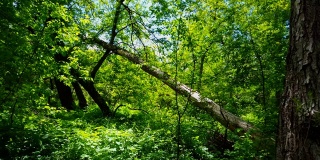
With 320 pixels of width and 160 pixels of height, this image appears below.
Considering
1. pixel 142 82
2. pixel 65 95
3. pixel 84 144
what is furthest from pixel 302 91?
pixel 65 95

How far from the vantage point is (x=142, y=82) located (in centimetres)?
992

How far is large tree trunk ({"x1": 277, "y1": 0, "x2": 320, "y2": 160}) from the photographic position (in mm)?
2361

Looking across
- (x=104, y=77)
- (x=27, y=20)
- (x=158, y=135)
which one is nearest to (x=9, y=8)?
(x=27, y=20)

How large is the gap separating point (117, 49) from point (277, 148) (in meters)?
8.19

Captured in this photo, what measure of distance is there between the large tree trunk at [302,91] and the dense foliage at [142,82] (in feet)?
4.28

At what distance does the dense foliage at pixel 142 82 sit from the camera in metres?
4.48

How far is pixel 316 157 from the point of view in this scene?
2.32 m

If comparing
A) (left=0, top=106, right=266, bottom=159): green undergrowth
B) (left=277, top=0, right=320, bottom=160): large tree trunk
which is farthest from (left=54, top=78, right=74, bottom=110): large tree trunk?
(left=277, top=0, right=320, bottom=160): large tree trunk

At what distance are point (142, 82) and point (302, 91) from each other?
7.71m

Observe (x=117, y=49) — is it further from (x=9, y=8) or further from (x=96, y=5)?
(x=9, y=8)

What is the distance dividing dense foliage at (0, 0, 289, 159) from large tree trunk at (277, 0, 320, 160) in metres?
1.30

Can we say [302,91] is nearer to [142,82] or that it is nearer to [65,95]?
[142,82]

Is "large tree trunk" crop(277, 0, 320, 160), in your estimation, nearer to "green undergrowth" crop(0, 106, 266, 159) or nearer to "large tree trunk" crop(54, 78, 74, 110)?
"green undergrowth" crop(0, 106, 266, 159)

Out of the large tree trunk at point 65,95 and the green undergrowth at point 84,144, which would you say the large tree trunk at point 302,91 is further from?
the large tree trunk at point 65,95
